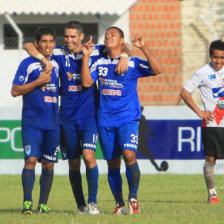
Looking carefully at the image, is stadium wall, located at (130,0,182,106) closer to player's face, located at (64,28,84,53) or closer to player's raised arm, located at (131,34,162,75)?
player's face, located at (64,28,84,53)

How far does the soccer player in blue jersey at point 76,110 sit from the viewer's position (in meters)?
9.12

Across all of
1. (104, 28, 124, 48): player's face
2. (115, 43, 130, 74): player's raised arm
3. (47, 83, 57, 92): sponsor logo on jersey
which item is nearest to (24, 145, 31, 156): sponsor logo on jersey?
(47, 83, 57, 92): sponsor logo on jersey

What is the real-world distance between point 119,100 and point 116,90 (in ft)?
0.39

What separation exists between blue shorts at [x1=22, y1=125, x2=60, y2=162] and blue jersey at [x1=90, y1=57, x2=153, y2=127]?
0.58 meters

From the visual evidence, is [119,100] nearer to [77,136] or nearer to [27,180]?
[77,136]

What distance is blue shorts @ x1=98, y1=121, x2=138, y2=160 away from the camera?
9.02m

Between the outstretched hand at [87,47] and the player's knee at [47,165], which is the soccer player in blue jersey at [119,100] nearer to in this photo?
the outstretched hand at [87,47]

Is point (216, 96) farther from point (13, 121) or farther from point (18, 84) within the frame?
point (13, 121)

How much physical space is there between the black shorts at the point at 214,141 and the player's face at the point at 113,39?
98.3 inches

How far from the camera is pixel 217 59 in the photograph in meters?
10.9

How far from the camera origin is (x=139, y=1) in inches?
829

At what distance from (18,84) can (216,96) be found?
3.17 m

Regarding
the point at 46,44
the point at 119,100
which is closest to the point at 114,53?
the point at 119,100

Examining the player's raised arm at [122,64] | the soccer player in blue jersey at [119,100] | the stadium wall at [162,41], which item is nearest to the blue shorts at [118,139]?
the soccer player in blue jersey at [119,100]
